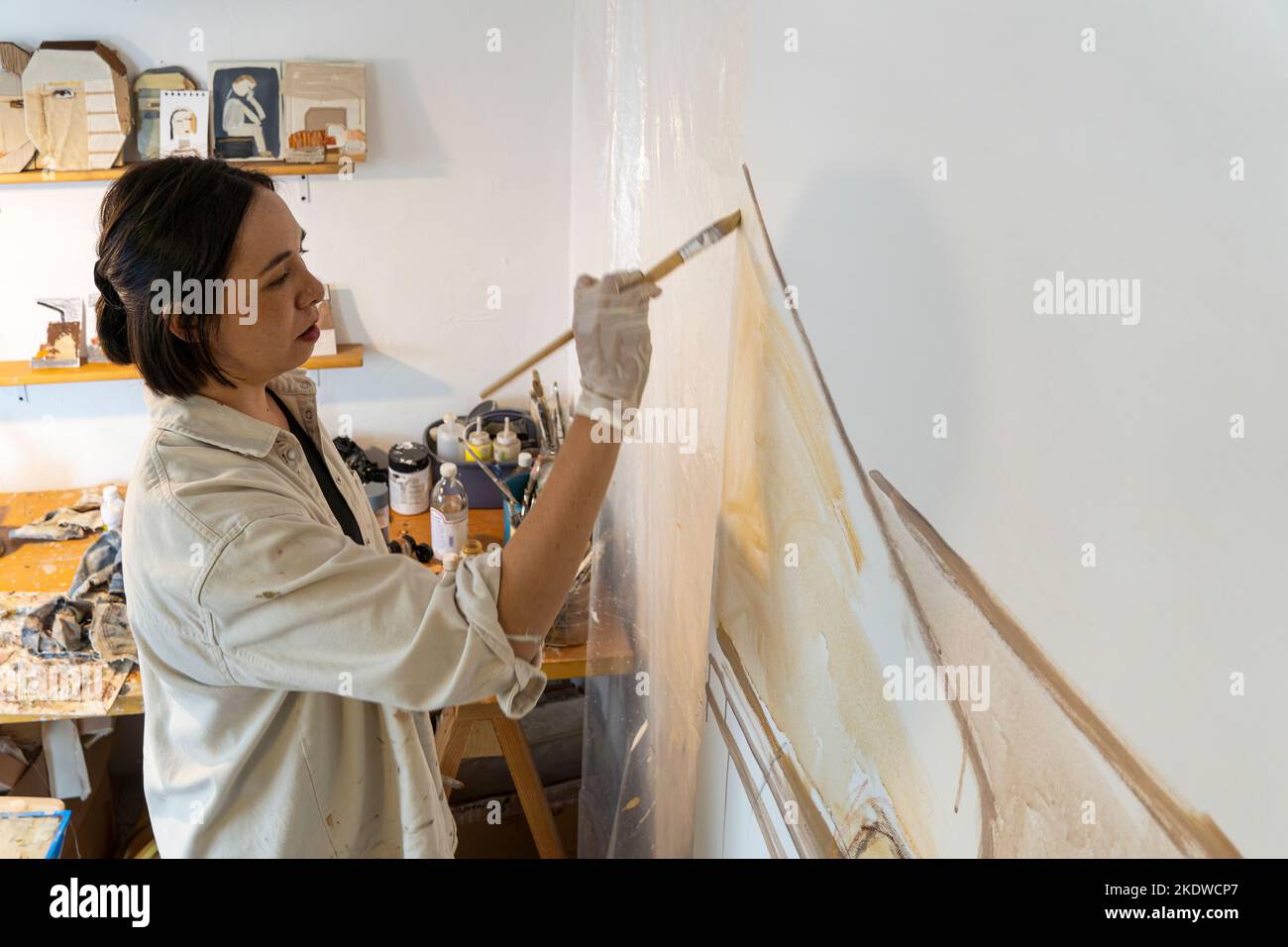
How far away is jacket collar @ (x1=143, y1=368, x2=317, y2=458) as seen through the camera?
106cm

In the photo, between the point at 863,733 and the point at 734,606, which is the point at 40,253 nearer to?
the point at 734,606

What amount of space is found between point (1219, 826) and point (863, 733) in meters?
0.43

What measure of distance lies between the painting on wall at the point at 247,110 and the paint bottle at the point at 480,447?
77 centimetres

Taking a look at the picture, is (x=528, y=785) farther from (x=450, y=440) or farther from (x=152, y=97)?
(x=152, y=97)

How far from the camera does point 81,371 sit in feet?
7.45

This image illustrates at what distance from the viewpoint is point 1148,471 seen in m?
0.53

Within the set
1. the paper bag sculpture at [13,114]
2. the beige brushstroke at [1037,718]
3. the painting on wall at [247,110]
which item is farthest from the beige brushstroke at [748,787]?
the paper bag sculpture at [13,114]

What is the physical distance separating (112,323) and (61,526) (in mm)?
1359

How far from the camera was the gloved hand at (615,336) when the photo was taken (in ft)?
3.48

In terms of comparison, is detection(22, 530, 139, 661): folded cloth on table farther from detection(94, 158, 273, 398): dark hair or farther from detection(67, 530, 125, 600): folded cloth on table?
detection(94, 158, 273, 398): dark hair

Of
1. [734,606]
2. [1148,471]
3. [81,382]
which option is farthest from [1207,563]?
[81,382]

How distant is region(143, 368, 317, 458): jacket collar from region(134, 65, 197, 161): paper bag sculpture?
1.35m
